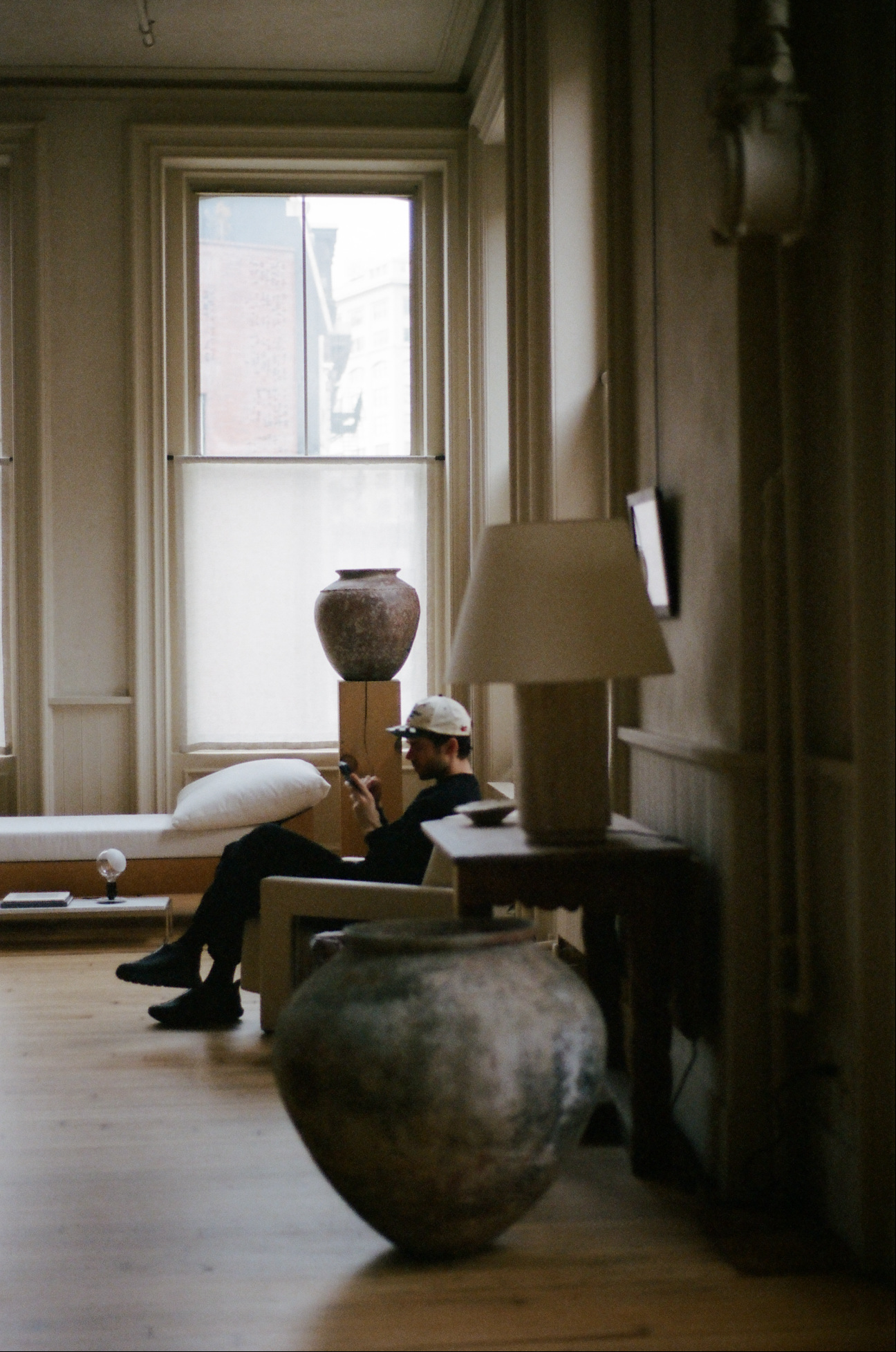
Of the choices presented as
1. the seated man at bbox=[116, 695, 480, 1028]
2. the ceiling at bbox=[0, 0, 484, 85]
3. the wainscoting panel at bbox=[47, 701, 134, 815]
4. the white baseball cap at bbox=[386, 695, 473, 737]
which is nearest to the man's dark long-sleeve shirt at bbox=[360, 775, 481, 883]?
the seated man at bbox=[116, 695, 480, 1028]

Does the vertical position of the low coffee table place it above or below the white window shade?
below

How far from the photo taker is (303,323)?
686 centimetres

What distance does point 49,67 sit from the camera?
6.54 m

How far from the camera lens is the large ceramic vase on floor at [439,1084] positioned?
243cm

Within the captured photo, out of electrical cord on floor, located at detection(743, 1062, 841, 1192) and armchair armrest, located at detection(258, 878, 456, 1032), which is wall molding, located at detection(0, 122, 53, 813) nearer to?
armchair armrest, located at detection(258, 878, 456, 1032)

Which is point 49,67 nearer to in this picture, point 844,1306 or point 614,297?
point 614,297

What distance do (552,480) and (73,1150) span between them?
2569 millimetres

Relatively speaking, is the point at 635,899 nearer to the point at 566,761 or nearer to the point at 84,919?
the point at 566,761

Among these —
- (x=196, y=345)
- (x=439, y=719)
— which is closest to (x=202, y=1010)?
(x=439, y=719)

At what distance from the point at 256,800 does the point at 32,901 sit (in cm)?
96

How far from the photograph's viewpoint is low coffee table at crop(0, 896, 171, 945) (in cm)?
544

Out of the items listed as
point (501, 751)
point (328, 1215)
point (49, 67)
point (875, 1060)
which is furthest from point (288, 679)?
point (875, 1060)

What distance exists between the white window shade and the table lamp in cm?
377

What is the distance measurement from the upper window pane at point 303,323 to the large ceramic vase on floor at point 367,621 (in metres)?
1.39
